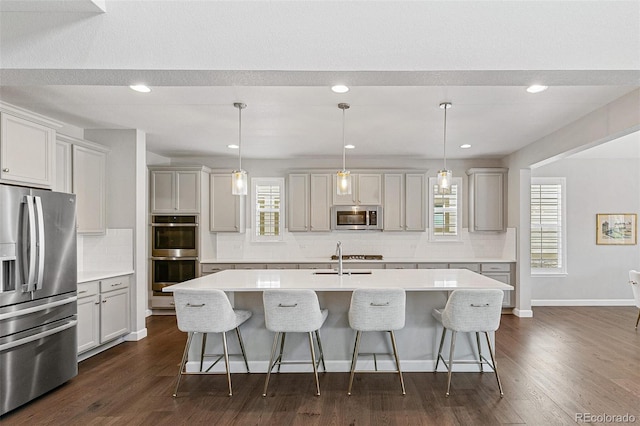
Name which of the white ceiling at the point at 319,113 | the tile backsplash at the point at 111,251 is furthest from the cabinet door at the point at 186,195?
the tile backsplash at the point at 111,251

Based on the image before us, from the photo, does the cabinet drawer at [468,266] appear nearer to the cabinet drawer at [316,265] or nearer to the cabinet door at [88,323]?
the cabinet drawer at [316,265]

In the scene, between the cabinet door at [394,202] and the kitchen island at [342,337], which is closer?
the kitchen island at [342,337]

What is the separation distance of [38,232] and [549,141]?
5612 millimetres

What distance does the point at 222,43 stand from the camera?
2.05 meters

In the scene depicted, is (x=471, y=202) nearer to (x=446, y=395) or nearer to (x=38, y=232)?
(x=446, y=395)

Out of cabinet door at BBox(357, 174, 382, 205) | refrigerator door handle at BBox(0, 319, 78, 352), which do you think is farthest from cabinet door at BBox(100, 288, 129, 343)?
cabinet door at BBox(357, 174, 382, 205)

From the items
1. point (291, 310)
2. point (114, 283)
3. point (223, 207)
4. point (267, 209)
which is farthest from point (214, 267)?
point (291, 310)

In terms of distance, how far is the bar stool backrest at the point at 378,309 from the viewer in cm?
307

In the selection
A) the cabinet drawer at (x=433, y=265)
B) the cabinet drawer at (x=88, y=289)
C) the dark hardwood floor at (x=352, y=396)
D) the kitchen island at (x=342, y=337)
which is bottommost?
the dark hardwood floor at (x=352, y=396)

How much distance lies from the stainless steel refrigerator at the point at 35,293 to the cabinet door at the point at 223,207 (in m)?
2.86

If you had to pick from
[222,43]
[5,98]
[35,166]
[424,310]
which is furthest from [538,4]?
[5,98]

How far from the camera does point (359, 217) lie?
20.8 feet

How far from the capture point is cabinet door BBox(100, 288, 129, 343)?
4105mm

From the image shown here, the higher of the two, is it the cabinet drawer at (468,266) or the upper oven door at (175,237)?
the upper oven door at (175,237)
